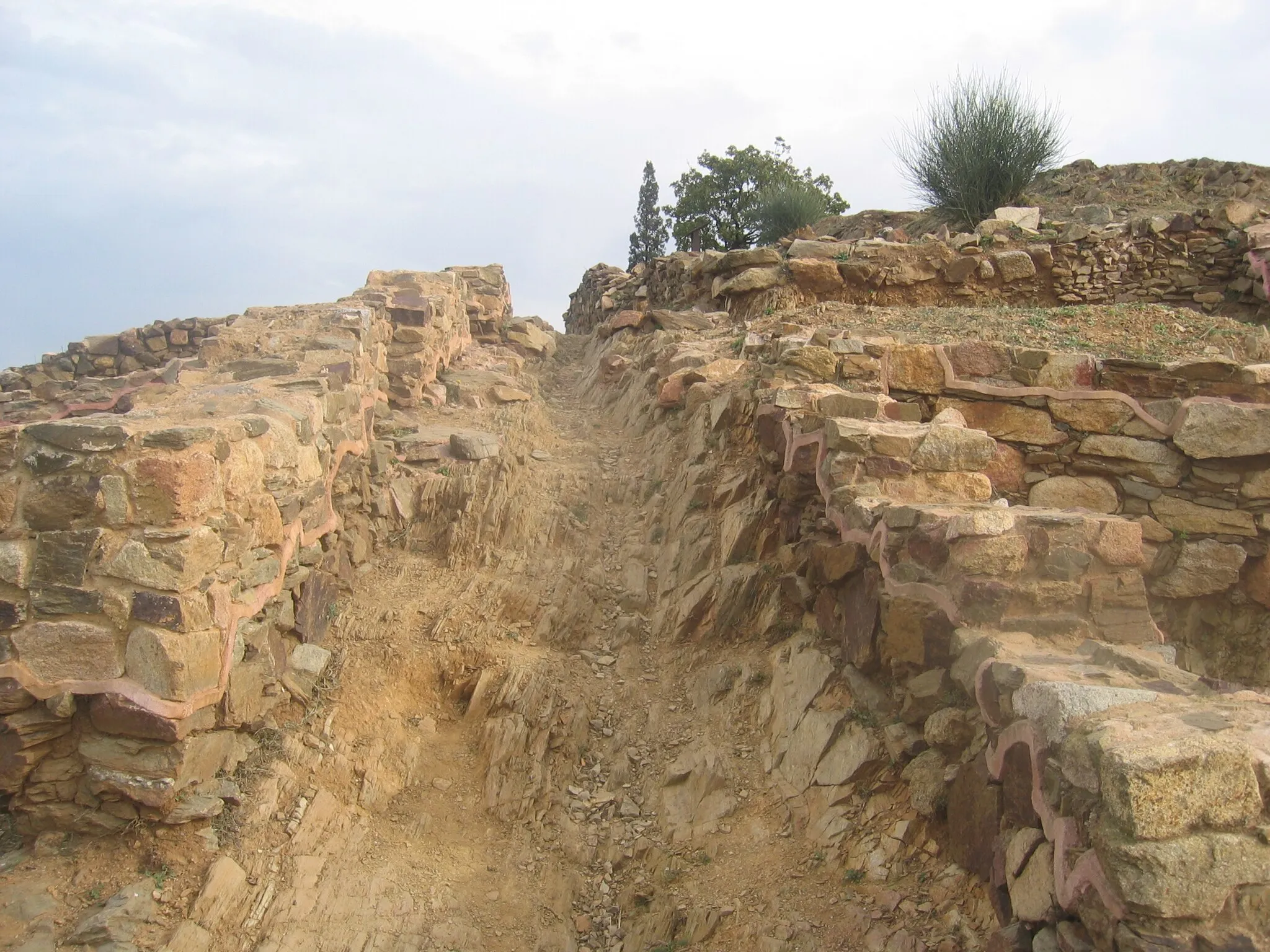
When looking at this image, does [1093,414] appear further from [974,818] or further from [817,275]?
[817,275]

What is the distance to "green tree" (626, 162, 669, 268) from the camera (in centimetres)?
2409

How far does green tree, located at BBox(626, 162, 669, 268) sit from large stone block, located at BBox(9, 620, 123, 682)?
820 inches

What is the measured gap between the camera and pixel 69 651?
13.8 ft

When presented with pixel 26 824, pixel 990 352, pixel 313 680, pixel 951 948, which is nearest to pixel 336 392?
pixel 313 680

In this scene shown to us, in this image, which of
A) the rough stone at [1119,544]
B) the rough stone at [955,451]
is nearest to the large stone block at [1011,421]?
the rough stone at [955,451]

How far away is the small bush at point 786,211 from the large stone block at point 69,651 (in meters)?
13.9

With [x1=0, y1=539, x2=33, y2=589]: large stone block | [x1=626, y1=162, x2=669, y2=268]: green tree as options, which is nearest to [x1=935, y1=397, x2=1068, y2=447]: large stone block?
[x1=0, y1=539, x2=33, y2=589]: large stone block

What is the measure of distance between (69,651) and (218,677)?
0.69 m

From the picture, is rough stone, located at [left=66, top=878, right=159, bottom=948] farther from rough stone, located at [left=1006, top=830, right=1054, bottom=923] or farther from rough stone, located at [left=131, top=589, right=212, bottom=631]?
rough stone, located at [left=1006, top=830, right=1054, bottom=923]

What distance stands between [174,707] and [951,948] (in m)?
3.69

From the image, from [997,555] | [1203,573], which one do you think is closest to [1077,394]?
[1203,573]

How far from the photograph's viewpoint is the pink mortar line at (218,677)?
4145 millimetres

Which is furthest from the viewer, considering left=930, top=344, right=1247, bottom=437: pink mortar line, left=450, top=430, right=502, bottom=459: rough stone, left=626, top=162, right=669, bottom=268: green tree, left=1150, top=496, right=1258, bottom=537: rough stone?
left=626, top=162, right=669, bottom=268: green tree

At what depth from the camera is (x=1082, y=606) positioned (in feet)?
12.9
